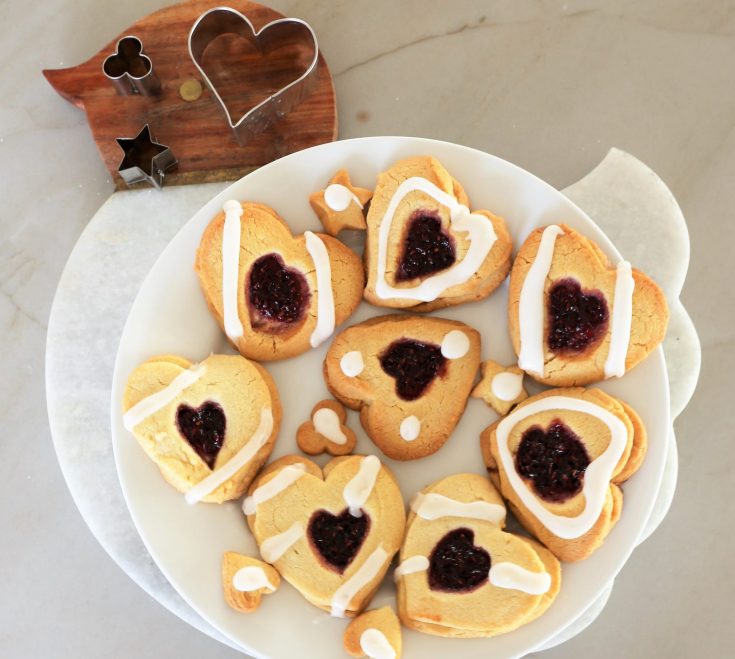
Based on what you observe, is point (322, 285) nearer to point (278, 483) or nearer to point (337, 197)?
point (337, 197)

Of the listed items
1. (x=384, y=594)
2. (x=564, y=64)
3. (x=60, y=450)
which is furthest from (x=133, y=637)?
(x=564, y=64)

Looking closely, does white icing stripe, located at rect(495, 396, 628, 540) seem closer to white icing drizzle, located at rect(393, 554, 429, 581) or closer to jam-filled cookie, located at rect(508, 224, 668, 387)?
jam-filled cookie, located at rect(508, 224, 668, 387)

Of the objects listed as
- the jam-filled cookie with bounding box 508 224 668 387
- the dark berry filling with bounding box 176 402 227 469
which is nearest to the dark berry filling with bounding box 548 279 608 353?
the jam-filled cookie with bounding box 508 224 668 387

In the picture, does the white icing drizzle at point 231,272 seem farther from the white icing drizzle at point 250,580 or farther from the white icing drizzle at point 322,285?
the white icing drizzle at point 250,580

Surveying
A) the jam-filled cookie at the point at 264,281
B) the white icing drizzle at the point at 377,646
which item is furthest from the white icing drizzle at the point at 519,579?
the jam-filled cookie at the point at 264,281

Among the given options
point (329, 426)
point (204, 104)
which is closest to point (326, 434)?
point (329, 426)

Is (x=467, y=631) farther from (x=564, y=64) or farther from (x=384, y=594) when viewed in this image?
(x=564, y=64)
